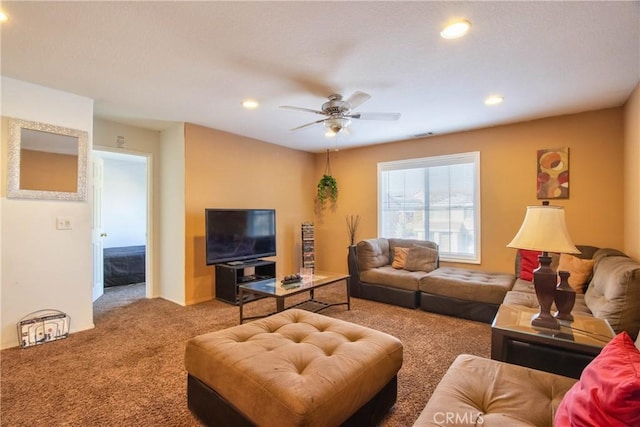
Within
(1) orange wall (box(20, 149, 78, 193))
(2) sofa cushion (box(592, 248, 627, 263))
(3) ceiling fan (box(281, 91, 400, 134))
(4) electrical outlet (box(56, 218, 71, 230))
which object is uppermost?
(3) ceiling fan (box(281, 91, 400, 134))

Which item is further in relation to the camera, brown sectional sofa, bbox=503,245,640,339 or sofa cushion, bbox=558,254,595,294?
sofa cushion, bbox=558,254,595,294

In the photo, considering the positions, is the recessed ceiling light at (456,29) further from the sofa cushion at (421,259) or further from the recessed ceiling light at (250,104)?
the sofa cushion at (421,259)

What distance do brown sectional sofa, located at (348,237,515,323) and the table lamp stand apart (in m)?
1.44

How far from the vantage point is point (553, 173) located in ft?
12.5

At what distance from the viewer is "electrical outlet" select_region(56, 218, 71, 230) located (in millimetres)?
3059

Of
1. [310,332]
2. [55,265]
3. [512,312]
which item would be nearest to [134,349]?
[55,265]

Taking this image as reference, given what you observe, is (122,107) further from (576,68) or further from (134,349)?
(576,68)

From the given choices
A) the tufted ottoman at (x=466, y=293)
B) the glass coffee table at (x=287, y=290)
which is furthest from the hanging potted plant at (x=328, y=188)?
the tufted ottoman at (x=466, y=293)

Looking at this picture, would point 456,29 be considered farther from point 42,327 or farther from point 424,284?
point 42,327

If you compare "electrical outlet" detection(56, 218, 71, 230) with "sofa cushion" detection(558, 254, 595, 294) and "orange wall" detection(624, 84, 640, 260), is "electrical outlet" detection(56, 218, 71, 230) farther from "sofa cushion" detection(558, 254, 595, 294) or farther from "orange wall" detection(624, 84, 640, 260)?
"orange wall" detection(624, 84, 640, 260)

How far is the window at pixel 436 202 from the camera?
4469 mm

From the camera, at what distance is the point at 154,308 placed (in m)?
Result: 3.93

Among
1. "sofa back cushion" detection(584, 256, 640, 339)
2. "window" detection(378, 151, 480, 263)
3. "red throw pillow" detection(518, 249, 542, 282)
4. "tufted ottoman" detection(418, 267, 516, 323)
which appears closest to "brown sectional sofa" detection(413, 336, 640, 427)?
"sofa back cushion" detection(584, 256, 640, 339)

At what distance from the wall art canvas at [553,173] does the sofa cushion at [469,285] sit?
1181 mm
